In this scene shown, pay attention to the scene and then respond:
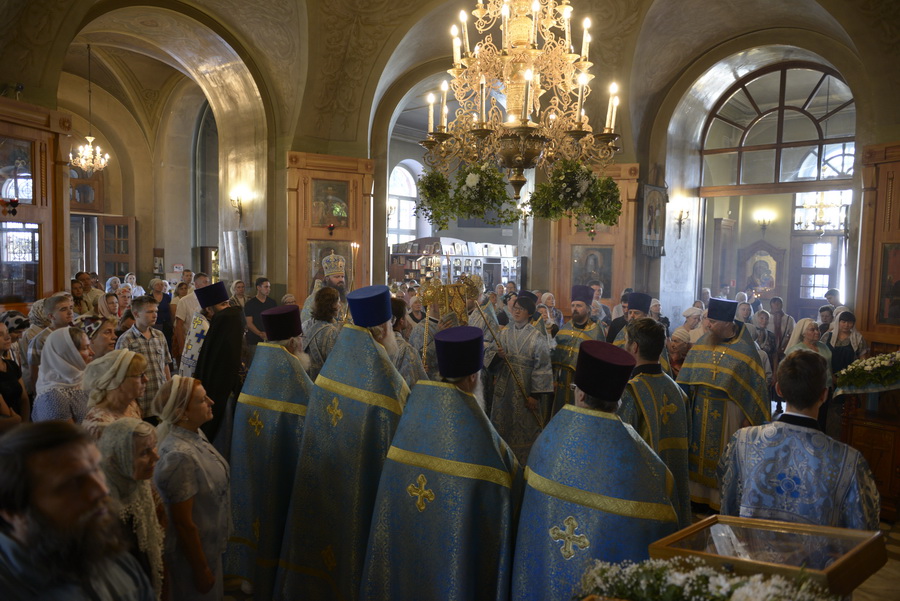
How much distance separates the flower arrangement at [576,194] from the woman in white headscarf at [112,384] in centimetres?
446

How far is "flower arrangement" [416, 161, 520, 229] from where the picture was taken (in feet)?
20.9

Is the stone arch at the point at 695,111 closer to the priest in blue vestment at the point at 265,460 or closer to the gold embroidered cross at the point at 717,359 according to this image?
the gold embroidered cross at the point at 717,359

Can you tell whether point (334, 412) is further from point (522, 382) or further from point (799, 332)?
point (799, 332)

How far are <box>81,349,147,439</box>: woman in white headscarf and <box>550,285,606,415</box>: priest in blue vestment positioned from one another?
14.1 ft

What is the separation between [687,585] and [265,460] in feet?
9.36

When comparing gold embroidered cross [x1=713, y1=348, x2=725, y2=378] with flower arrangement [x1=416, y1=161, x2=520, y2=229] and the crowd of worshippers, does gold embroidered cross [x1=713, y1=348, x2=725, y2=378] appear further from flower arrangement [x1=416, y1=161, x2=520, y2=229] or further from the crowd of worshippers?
flower arrangement [x1=416, y1=161, x2=520, y2=229]

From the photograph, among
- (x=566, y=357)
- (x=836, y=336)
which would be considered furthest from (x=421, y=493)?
(x=836, y=336)

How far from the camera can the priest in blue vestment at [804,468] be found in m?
2.51

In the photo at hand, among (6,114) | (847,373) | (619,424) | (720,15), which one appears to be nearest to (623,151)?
(720,15)

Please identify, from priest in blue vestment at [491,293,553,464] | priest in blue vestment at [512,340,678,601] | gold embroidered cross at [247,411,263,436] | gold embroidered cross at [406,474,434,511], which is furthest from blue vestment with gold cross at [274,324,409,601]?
priest in blue vestment at [491,293,553,464]

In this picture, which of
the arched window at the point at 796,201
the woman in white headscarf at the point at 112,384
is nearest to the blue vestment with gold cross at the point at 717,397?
Result: the woman in white headscarf at the point at 112,384

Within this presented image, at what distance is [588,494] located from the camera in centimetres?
263

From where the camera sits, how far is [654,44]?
38.5 ft

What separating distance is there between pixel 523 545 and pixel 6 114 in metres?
8.21
